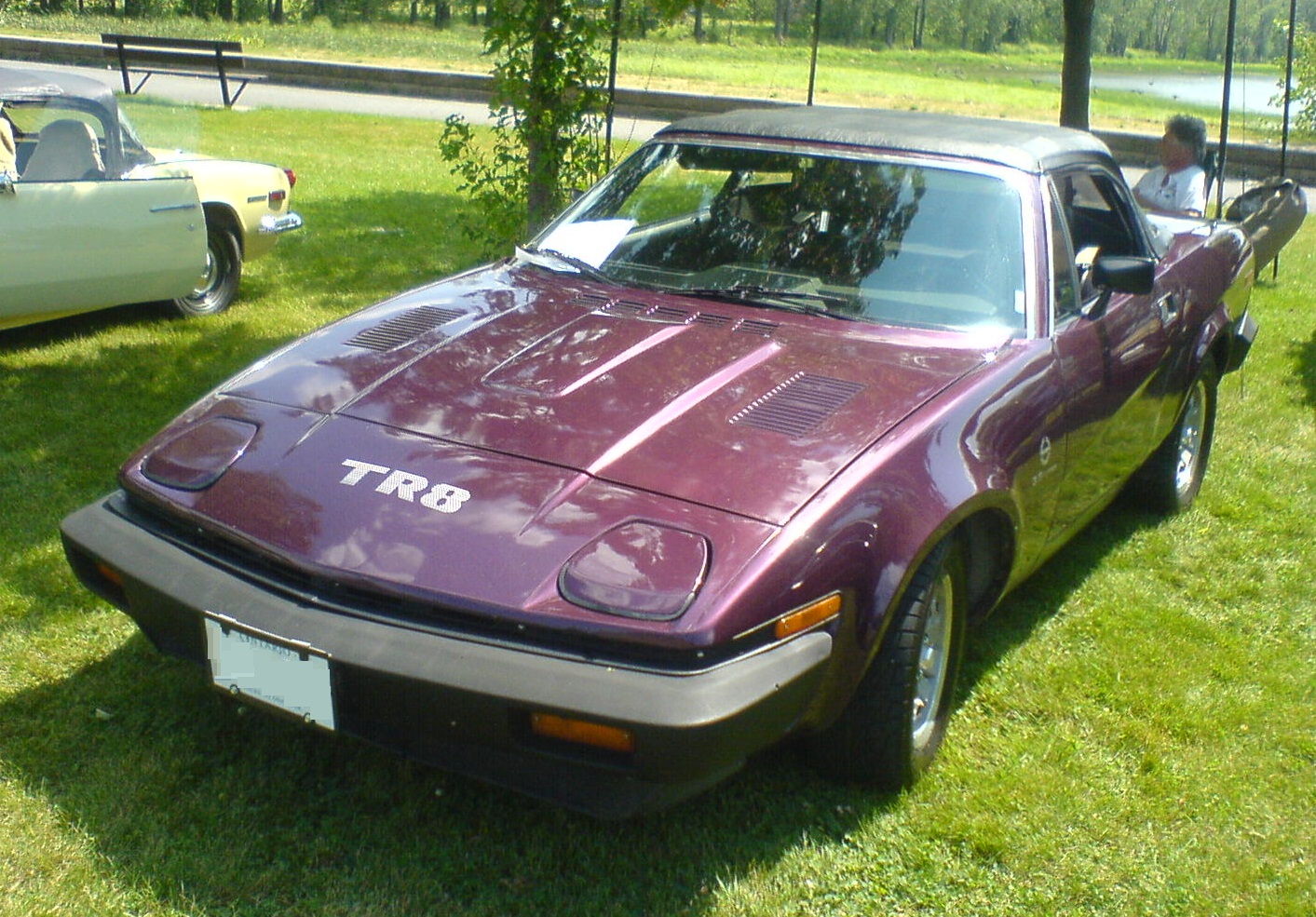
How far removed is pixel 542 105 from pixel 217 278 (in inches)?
81.7

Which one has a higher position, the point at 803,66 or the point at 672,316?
the point at 803,66

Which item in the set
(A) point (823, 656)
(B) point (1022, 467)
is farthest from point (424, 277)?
(A) point (823, 656)

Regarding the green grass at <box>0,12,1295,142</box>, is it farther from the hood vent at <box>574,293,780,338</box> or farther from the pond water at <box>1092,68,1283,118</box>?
the hood vent at <box>574,293,780,338</box>

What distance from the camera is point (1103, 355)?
3639 millimetres

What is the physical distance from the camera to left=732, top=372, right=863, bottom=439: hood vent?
110 inches

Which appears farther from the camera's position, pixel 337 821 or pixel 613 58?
pixel 613 58

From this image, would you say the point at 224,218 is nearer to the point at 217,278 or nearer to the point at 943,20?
the point at 217,278

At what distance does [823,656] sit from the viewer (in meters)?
2.42

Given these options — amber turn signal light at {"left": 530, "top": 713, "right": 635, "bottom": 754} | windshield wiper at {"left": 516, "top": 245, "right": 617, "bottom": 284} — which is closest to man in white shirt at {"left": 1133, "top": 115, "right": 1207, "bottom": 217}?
windshield wiper at {"left": 516, "top": 245, "right": 617, "bottom": 284}

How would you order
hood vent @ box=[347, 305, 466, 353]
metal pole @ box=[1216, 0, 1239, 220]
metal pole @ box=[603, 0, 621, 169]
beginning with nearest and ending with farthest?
1. hood vent @ box=[347, 305, 466, 353]
2. metal pole @ box=[603, 0, 621, 169]
3. metal pole @ box=[1216, 0, 1239, 220]

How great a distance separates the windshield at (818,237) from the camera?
3477mm

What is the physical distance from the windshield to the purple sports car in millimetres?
10

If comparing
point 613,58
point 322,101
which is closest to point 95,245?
point 613,58

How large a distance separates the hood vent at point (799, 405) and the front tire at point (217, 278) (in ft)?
15.7
